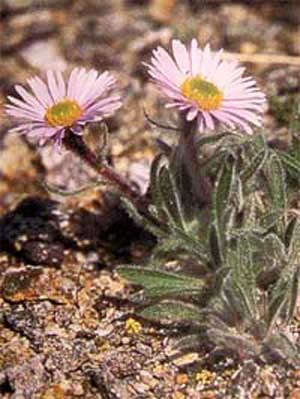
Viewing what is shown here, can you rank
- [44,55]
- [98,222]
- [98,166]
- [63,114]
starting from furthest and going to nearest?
1. [44,55]
2. [98,222]
3. [98,166]
4. [63,114]

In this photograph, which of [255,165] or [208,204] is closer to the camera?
[255,165]

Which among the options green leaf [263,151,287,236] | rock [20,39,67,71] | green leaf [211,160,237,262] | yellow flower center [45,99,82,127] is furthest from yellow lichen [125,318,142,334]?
rock [20,39,67,71]

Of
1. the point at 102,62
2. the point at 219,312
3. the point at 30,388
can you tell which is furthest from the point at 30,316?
the point at 102,62

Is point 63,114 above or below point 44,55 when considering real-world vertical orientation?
below

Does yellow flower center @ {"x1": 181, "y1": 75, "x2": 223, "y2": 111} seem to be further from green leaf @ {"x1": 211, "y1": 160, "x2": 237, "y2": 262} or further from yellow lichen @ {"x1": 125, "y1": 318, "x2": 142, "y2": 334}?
yellow lichen @ {"x1": 125, "y1": 318, "x2": 142, "y2": 334}

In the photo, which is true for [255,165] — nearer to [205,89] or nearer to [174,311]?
[205,89]

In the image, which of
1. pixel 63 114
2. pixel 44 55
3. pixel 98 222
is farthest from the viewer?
pixel 44 55

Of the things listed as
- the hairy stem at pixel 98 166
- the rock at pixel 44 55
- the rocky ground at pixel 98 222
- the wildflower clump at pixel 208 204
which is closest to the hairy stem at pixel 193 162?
the wildflower clump at pixel 208 204

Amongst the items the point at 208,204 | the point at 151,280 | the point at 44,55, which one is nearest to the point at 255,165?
the point at 208,204
